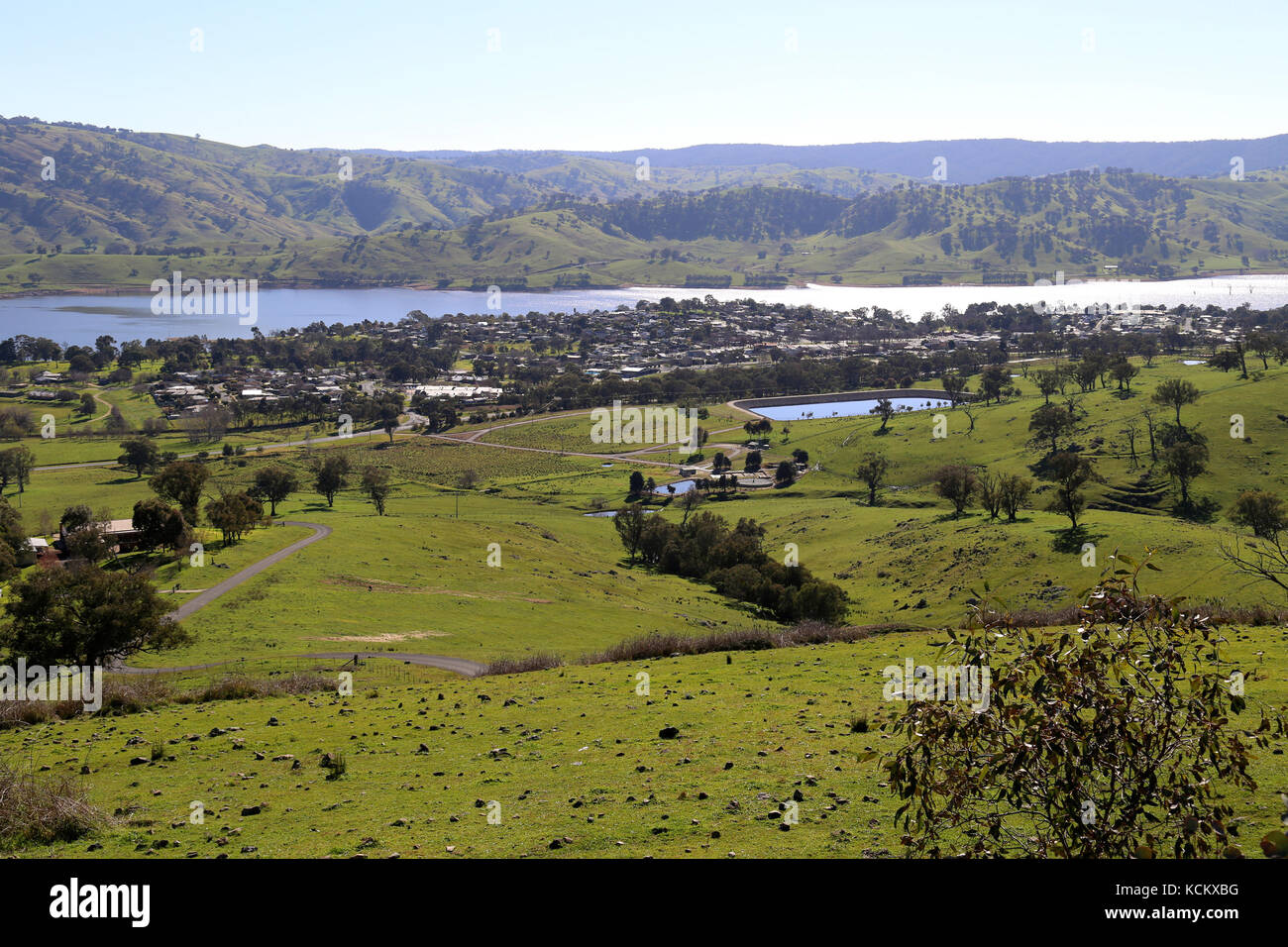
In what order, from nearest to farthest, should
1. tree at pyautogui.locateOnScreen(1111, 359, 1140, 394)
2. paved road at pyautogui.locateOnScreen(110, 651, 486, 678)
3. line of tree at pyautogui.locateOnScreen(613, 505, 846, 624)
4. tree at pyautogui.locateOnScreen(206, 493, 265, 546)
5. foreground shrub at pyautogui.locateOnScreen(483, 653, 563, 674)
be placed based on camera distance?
foreground shrub at pyautogui.locateOnScreen(483, 653, 563, 674)
paved road at pyautogui.locateOnScreen(110, 651, 486, 678)
line of tree at pyautogui.locateOnScreen(613, 505, 846, 624)
tree at pyautogui.locateOnScreen(206, 493, 265, 546)
tree at pyautogui.locateOnScreen(1111, 359, 1140, 394)

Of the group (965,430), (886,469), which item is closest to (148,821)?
(886,469)

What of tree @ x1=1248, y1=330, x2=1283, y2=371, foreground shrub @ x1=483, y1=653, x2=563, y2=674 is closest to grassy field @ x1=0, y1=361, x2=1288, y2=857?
foreground shrub @ x1=483, y1=653, x2=563, y2=674

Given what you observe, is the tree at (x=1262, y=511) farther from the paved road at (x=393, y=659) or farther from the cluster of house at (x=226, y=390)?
the cluster of house at (x=226, y=390)

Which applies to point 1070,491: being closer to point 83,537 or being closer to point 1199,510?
point 1199,510

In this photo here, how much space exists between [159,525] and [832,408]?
139 meters

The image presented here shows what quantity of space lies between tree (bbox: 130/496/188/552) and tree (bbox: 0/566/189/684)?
2039 centimetres

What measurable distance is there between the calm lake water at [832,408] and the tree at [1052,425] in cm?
4720

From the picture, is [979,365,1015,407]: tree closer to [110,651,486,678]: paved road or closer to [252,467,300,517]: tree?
[252,467,300,517]: tree

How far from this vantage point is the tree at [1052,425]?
4281 inches

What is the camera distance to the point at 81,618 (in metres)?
34.8

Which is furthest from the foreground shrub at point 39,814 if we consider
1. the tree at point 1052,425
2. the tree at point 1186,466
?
the tree at point 1052,425

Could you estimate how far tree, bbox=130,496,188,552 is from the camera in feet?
185

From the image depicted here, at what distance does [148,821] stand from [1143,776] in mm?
15480
